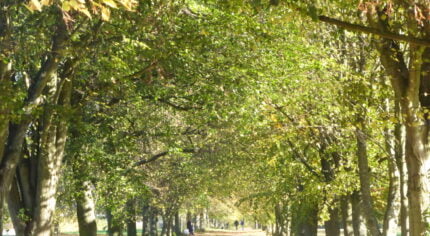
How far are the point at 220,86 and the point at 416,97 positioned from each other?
853 centimetres

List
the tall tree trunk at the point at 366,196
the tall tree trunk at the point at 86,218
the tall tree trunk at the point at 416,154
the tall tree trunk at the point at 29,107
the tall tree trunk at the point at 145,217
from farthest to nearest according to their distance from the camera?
the tall tree trunk at the point at 145,217 → the tall tree trunk at the point at 86,218 → the tall tree trunk at the point at 366,196 → the tall tree trunk at the point at 29,107 → the tall tree trunk at the point at 416,154

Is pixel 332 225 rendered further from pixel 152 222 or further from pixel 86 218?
pixel 152 222

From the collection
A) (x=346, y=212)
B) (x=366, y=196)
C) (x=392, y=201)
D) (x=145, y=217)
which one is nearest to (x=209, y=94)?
(x=366, y=196)

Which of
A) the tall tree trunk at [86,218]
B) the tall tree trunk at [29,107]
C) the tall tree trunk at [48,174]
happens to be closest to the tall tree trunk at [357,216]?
the tall tree trunk at [86,218]

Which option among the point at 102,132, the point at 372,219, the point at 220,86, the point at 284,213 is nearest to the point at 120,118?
the point at 102,132

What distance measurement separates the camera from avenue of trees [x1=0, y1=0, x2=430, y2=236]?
363 inches

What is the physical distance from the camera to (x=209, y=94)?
16.8 metres

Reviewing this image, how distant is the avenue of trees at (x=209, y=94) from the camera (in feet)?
30.2

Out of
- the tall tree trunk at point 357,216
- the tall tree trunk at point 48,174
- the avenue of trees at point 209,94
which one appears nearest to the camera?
the avenue of trees at point 209,94

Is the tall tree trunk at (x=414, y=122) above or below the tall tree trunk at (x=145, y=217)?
above

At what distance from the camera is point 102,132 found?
1881 centimetres

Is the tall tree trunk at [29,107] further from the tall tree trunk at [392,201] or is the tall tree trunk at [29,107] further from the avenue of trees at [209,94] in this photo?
the tall tree trunk at [392,201]

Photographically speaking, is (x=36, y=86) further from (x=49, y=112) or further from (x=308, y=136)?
(x=308, y=136)

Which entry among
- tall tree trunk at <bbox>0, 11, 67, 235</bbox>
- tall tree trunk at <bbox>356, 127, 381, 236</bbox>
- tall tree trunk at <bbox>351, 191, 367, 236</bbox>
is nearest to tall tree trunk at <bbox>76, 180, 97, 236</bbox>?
tall tree trunk at <bbox>0, 11, 67, 235</bbox>
